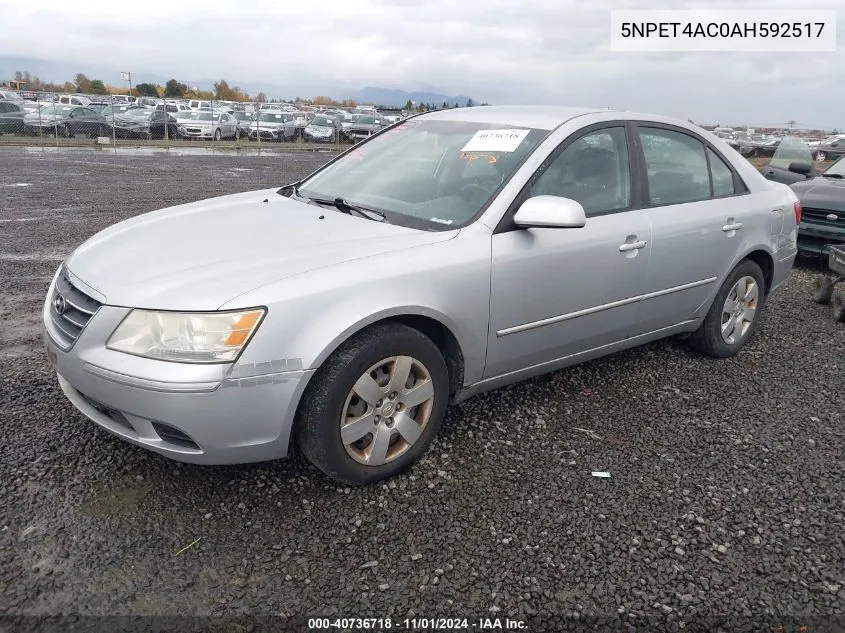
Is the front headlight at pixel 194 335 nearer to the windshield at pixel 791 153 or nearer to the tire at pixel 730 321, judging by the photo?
the tire at pixel 730 321

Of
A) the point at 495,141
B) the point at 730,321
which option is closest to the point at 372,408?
the point at 495,141

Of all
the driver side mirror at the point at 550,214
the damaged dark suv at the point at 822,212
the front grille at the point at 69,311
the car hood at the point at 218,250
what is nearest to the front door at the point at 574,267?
the driver side mirror at the point at 550,214

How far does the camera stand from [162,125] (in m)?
27.2

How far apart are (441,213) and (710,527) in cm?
182

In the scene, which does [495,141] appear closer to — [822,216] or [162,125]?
[822,216]

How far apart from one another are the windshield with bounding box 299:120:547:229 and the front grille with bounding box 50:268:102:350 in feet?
4.49

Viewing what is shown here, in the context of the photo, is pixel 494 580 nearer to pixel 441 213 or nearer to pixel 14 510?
pixel 441 213

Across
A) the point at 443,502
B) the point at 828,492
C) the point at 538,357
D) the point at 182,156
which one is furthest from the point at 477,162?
the point at 182,156

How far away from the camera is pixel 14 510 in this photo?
105 inches

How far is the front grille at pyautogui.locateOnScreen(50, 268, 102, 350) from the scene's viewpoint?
2.72m

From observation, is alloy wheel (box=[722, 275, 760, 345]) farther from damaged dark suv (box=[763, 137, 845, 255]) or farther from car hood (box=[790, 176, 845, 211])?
car hood (box=[790, 176, 845, 211])

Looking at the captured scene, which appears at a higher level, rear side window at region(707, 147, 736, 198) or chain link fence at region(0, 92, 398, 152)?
chain link fence at region(0, 92, 398, 152)

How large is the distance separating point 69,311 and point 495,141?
7.28 feet

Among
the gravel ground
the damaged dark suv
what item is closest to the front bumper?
the gravel ground
